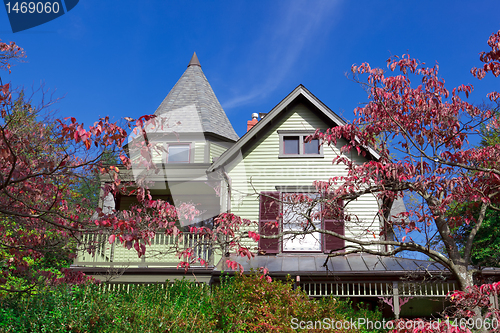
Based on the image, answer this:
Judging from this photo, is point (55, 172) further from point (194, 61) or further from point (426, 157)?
point (194, 61)

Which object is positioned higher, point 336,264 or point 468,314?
point 336,264

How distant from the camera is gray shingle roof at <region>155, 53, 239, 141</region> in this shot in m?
20.4

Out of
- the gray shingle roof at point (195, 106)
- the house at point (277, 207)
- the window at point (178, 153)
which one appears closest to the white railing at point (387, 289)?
the house at point (277, 207)

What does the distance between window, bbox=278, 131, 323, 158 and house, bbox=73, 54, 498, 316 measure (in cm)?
4

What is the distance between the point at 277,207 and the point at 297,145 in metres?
2.76

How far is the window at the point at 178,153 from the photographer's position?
19.4 meters

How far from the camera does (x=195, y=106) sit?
21.5m

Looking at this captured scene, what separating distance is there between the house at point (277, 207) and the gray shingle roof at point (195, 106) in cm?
78

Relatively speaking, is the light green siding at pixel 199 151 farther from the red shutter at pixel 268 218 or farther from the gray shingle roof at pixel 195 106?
the red shutter at pixel 268 218

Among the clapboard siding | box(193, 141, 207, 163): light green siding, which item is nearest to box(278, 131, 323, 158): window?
the clapboard siding

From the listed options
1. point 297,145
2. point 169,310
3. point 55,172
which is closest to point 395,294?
point 297,145

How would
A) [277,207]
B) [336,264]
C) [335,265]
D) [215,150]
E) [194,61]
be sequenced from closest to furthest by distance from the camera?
[335,265] → [336,264] → [277,207] → [215,150] → [194,61]

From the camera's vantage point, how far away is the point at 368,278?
12.9m

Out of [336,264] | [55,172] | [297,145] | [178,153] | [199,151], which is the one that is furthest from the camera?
[178,153]
